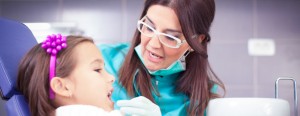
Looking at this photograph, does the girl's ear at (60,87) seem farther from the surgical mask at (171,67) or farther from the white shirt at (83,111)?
the surgical mask at (171,67)

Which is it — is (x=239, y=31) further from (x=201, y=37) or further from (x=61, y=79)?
(x=61, y=79)

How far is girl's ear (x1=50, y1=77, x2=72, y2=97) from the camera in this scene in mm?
893

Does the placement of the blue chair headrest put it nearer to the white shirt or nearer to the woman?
the white shirt

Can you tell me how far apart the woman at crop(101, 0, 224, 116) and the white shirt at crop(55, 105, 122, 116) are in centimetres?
42

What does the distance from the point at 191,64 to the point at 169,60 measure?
4.8 inches

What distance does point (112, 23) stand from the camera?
8.64 feet

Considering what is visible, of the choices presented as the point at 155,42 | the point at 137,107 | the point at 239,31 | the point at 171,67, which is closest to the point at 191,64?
the point at 171,67

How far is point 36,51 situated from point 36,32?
1.78 metres

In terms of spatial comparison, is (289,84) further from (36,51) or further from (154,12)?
(36,51)

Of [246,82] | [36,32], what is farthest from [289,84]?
[36,32]

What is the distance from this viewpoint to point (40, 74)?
0.90 metres

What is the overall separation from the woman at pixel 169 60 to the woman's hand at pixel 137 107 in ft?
1.11

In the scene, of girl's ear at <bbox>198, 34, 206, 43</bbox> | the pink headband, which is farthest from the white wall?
the pink headband

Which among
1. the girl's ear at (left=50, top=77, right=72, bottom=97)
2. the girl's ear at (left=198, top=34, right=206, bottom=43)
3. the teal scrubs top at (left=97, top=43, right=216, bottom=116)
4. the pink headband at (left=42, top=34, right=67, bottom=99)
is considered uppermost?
the pink headband at (left=42, top=34, right=67, bottom=99)
